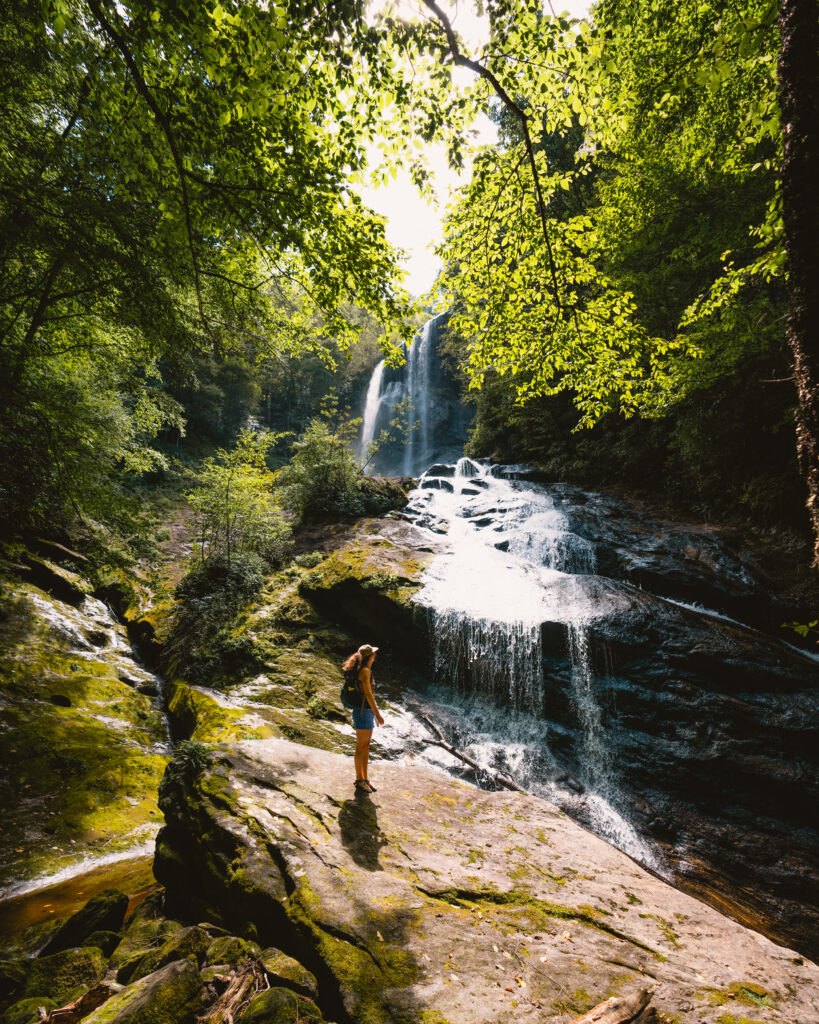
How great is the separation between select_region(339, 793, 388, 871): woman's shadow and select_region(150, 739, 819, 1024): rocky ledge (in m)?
0.02

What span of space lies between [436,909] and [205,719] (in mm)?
4850

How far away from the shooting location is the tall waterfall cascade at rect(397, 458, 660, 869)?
22.6 feet

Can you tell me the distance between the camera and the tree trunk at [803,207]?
1.72m

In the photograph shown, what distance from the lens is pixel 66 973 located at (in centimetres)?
235

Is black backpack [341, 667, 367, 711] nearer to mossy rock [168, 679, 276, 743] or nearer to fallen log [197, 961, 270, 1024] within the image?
mossy rock [168, 679, 276, 743]

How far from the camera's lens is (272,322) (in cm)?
671

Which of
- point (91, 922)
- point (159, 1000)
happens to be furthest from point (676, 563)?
point (91, 922)

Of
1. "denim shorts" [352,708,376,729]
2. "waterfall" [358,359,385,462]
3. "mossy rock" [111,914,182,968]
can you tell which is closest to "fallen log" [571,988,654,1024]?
"mossy rock" [111,914,182,968]

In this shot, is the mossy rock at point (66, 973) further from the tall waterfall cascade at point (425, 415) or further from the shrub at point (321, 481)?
the tall waterfall cascade at point (425, 415)

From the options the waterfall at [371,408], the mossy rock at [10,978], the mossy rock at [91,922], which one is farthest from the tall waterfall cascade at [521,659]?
the waterfall at [371,408]

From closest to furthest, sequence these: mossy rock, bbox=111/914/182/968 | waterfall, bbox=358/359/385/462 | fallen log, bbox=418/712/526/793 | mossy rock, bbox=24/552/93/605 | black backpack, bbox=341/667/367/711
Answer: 1. mossy rock, bbox=111/914/182/968
2. black backpack, bbox=341/667/367/711
3. fallen log, bbox=418/712/526/793
4. mossy rock, bbox=24/552/93/605
5. waterfall, bbox=358/359/385/462

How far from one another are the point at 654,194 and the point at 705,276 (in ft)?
9.27

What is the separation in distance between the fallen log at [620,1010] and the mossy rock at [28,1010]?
2.64 meters

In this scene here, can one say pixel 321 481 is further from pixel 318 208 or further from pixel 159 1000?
pixel 159 1000
